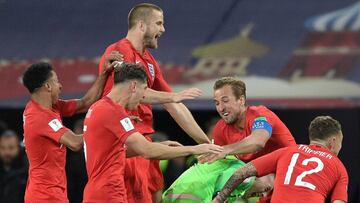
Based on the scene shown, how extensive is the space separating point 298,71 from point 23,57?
2.70m

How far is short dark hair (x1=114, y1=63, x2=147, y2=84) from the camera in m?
7.36

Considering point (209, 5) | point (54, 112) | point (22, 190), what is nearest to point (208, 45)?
point (209, 5)

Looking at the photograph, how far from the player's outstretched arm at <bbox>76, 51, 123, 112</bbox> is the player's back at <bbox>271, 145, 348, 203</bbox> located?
140 cm

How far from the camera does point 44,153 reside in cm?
804

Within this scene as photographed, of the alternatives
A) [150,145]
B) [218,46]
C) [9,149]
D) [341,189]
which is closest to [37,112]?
[150,145]

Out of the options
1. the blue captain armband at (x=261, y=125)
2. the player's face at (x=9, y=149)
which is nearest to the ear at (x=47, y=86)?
the blue captain armband at (x=261, y=125)

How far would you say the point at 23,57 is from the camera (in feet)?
35.3

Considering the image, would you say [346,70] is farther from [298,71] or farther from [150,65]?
[150,65]

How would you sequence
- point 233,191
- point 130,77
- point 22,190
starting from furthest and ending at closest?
point 22,190, point 233,191, point 130,77

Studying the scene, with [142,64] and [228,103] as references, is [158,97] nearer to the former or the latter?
[142,64]

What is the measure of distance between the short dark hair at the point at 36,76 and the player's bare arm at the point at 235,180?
1.57 m

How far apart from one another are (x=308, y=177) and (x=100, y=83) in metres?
1.72

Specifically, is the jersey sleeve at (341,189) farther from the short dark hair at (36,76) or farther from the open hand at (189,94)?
the short dark hair at (36,76)

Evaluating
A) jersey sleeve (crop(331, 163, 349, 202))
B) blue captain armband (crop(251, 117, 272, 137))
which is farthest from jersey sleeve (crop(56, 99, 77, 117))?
jersey sleeve (crop(331, 163, 349, 202))
